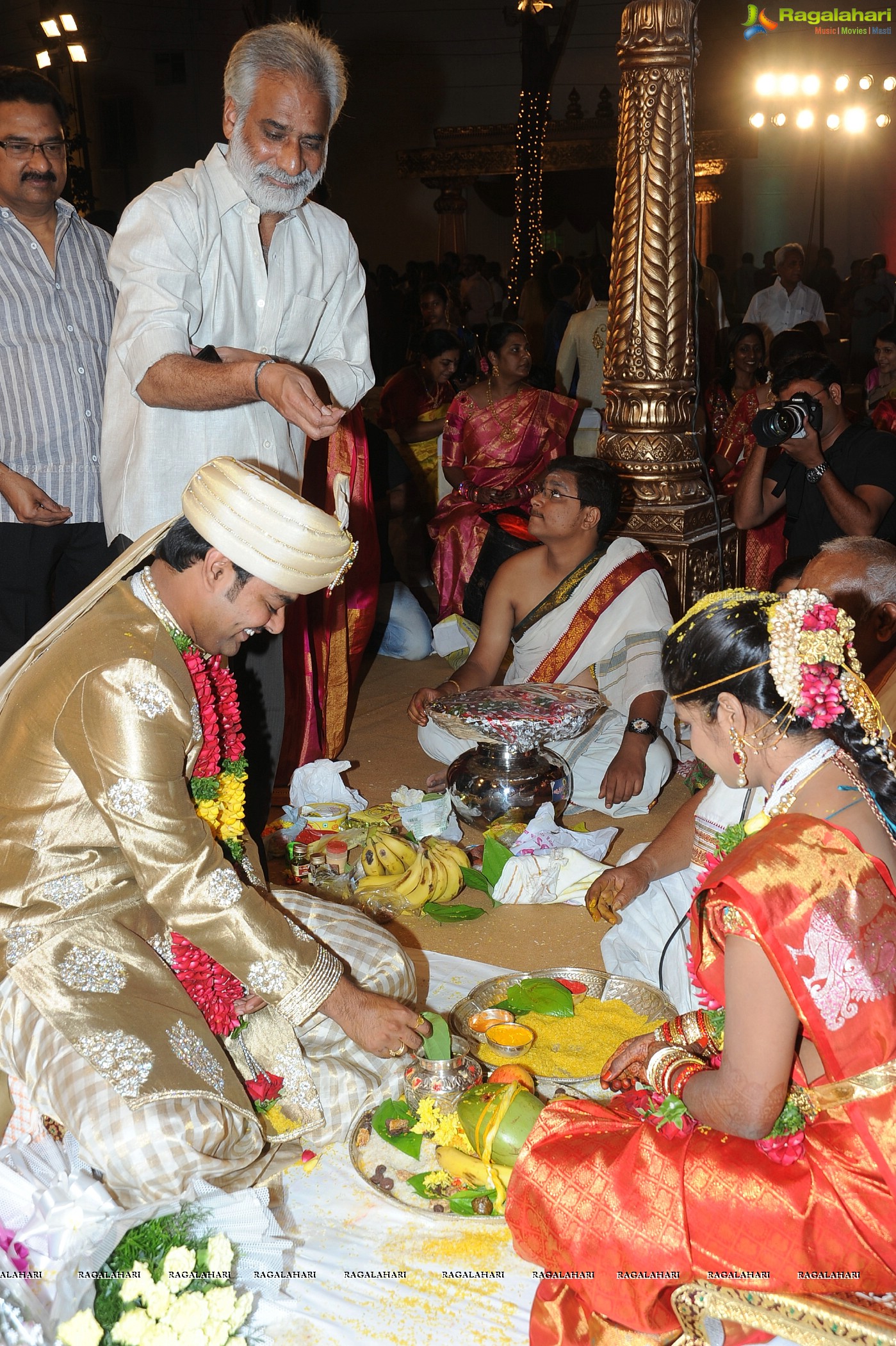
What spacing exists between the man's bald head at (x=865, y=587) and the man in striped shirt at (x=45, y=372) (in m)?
1.96

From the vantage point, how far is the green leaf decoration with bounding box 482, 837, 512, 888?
329 cm

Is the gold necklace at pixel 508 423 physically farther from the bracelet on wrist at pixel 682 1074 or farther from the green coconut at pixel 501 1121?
the bracelet on wrist at pixel 682 1074

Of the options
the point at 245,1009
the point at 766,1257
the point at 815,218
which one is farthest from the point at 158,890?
the point at 815,218

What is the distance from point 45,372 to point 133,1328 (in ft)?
7.92

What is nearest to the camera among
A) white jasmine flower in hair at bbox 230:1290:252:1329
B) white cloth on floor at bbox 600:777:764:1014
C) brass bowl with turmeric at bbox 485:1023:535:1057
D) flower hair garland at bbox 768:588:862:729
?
white jasmine flower in hair at bbox 230:1290:252:1329

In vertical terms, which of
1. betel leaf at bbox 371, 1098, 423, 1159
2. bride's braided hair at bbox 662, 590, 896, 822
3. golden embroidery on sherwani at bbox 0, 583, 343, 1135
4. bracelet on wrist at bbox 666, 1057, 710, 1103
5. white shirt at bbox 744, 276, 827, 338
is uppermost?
white shirt at bbox 744, 276, 827, 338

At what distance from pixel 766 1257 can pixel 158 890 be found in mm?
1065

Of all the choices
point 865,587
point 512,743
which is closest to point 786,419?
point 865,587

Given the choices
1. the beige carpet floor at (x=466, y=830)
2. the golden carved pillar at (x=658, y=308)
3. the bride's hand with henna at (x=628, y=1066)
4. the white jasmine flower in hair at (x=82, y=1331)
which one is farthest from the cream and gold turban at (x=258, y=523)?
the golden carved pillar at (x=658, y=308)

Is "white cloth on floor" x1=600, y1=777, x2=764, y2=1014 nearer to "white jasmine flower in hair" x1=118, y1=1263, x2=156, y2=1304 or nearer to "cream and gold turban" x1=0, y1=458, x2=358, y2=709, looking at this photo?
"cream and gold turban" x1=0, y1=458, x2=358, y2=709

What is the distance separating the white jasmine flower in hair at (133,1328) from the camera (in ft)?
4.75

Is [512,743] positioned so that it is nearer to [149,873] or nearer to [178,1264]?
[149,873]

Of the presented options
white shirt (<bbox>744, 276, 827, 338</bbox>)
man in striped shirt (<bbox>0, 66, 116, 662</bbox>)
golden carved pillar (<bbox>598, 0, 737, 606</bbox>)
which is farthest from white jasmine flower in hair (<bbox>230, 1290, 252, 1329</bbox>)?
white shirt (<bbox>744, 276, 827, 338</bbox>)

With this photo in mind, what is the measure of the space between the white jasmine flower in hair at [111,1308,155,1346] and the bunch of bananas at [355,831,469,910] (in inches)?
69.9
